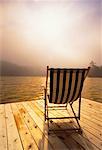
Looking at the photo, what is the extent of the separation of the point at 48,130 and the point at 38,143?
40cm

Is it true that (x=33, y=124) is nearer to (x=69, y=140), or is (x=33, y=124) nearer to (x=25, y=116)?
(x=25, y=116)

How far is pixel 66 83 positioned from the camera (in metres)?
2.54

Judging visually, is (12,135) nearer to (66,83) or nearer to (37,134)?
(37,134)

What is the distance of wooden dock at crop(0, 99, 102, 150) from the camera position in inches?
82.3

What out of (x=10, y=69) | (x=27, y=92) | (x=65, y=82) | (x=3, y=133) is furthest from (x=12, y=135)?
(x=10, y=69)

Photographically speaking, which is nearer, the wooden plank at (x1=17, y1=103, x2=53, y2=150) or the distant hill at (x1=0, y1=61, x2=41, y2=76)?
the wooden plank at (x1=17, y1=103, x2=53, y2=150)

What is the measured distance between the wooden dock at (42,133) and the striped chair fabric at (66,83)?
448 mm

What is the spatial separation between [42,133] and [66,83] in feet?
2.16

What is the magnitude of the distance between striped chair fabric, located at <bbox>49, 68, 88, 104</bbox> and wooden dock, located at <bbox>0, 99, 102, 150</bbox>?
448 mm

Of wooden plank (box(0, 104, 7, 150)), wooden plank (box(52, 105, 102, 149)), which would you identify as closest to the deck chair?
wooden plank (box(52, 105, 102, 149))

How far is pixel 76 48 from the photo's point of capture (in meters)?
18.0

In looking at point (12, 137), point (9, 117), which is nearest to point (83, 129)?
point (12, 137)

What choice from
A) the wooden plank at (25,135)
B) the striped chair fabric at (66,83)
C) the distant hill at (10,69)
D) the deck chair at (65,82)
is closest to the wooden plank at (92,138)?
the deck chair at (65,82)

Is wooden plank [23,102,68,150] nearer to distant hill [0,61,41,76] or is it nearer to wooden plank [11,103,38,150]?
wooden plank [11,103,38,150]
